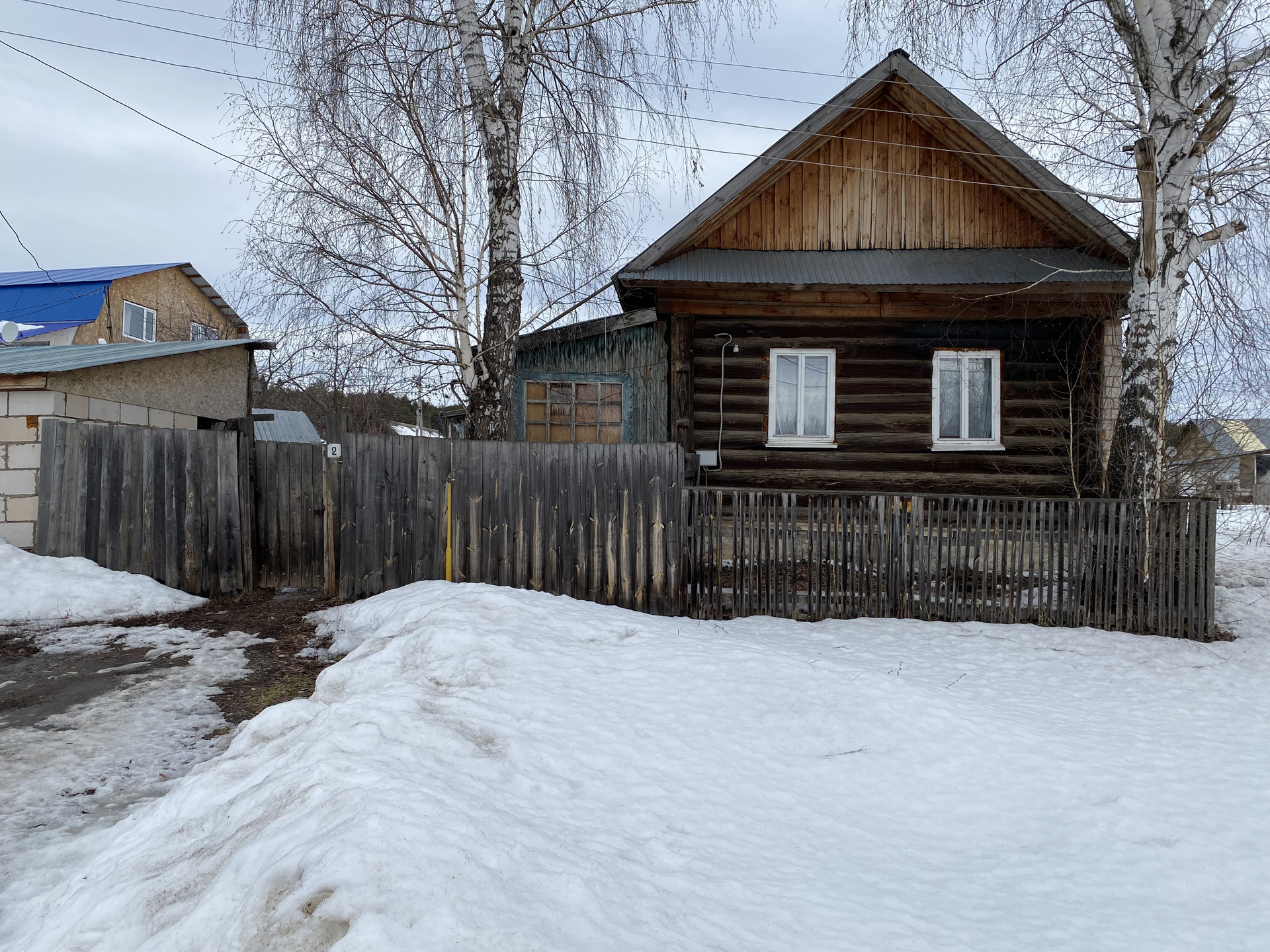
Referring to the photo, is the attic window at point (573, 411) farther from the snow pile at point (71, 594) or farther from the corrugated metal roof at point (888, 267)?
the snow pile at point (71, 594)

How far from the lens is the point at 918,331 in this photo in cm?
1116

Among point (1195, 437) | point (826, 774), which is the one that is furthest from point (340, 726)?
point (1195, 437)

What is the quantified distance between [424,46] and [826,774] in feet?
33.3

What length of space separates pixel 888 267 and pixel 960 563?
15.7 ft

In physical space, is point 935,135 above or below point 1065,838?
above

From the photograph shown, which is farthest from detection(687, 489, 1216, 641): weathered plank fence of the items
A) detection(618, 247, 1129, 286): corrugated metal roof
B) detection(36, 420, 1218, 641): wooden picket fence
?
detection(618, 247, 1129, 286): corrugated metal roof

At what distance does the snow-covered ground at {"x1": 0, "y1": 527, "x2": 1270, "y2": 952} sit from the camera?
2.58 meters

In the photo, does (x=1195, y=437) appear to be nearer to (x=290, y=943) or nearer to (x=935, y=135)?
(x=935, y=135)

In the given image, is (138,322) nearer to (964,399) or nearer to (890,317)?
(890,317)

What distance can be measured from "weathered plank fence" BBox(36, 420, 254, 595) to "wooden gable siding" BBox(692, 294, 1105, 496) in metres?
6.35

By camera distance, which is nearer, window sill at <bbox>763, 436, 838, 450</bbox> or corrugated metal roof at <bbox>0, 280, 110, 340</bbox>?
window sill at <bbox>763, 436, 838, 450</bbox>

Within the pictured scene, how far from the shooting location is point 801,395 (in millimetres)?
11305

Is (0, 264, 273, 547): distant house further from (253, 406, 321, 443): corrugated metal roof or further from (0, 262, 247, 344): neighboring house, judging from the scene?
(253, 406, 321, 443): corrugated metal roof

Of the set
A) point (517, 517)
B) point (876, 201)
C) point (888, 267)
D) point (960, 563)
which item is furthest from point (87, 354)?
point (960, 563)
